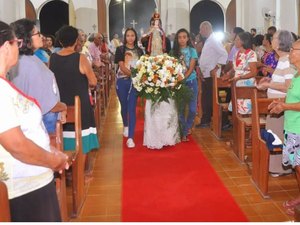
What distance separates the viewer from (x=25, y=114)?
84.0 inches

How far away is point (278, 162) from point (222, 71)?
137 inches

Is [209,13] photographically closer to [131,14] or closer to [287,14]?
[131,14]

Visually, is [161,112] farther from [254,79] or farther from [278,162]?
[278,162]

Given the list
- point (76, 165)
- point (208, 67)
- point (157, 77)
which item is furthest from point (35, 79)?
point (208, 67)

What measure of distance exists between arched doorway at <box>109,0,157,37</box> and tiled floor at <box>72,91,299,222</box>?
14.0m

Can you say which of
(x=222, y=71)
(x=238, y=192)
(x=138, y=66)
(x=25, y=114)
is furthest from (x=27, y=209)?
(x=222, y=71)

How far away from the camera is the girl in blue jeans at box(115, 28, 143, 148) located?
6.51m

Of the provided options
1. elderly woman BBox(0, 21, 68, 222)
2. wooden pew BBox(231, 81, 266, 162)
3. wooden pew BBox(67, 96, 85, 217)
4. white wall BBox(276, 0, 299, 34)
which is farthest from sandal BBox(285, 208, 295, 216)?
white wall BBox(276, 0, 299, 34)

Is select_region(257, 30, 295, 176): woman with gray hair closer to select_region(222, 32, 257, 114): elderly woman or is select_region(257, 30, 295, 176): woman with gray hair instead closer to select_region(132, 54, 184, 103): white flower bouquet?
select_region(222, 32, 257, 114): elderly woman

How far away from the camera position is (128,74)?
6590mm

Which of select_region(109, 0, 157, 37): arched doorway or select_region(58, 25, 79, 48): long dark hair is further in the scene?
select_region(109, 0, 157, 37): arched doorway

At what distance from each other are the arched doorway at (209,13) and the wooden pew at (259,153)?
49.6 ft

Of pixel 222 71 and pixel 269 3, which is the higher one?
pixel 269 3

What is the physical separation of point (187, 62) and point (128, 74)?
0.86 meters
